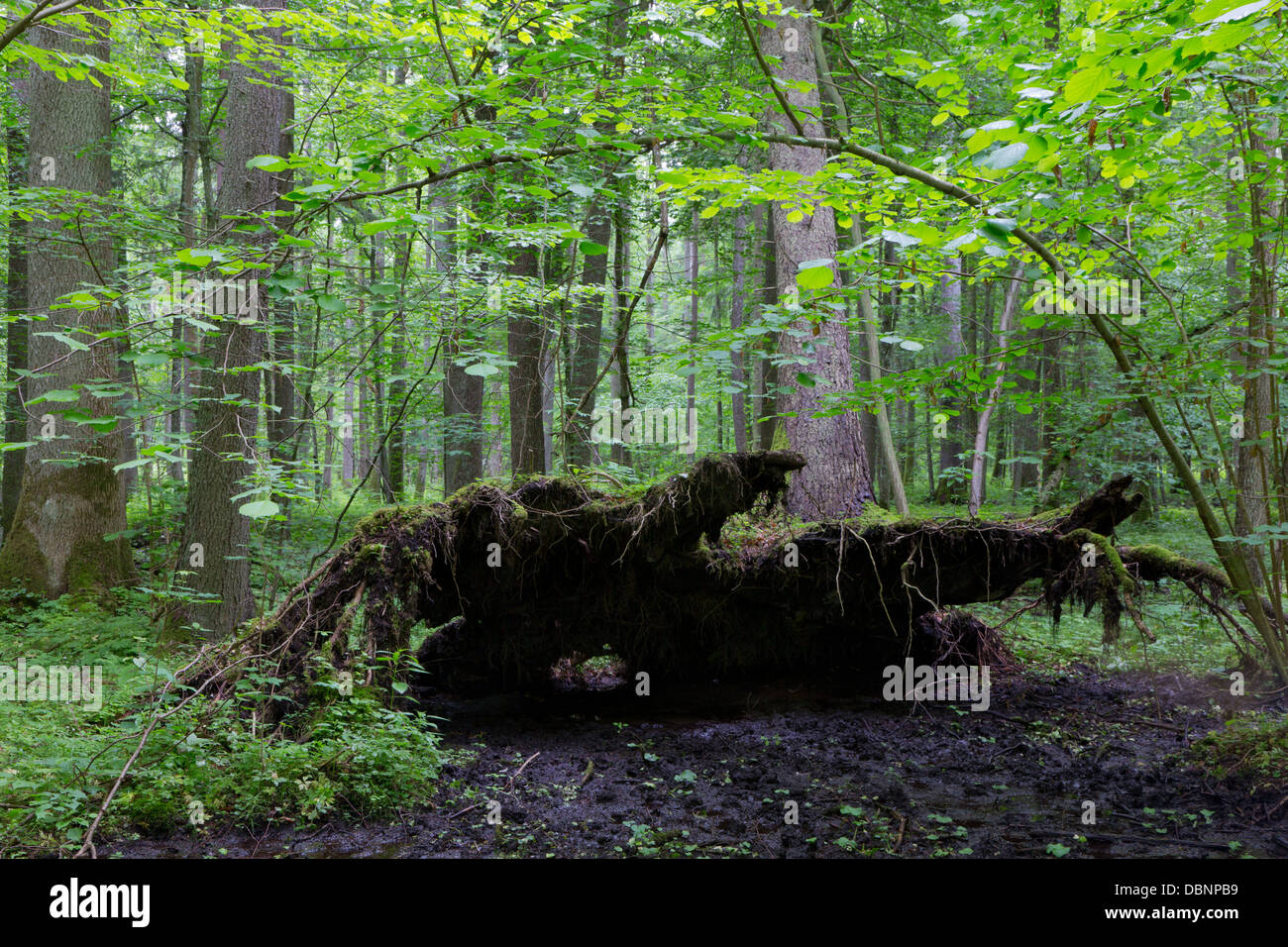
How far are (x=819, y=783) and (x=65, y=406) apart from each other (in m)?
8.98

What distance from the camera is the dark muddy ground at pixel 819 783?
4320mm

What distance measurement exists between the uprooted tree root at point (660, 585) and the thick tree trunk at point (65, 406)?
16.0 feet

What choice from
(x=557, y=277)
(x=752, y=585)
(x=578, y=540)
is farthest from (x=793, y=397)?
(x=557, y=277)

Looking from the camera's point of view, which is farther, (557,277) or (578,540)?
(557,277)

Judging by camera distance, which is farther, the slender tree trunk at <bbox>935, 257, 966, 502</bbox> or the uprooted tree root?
the slender tree trunk at <bbox>935, 257, 966, 502</bbox>

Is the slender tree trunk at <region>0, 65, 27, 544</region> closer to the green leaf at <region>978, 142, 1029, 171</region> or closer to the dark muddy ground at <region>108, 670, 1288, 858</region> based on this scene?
the dark muddy ground at <region>108, 670, 1288, 858</region>

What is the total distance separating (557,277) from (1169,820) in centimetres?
857

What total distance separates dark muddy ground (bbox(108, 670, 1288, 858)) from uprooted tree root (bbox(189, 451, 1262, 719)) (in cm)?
55

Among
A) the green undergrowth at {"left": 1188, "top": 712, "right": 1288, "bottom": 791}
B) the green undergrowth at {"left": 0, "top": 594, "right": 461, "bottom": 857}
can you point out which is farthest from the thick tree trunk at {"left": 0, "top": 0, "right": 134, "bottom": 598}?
the green undergrowth at {"left": 1188, "top": 712, "right": 1288, "bottom": 791}

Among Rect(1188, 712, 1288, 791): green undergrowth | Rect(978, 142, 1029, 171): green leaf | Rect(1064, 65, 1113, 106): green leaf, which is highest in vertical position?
Rect(1064, 65, 1113, 106): green leaf

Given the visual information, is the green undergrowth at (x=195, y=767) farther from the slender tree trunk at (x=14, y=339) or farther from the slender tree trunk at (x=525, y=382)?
the slender tree trunk at (x=14, y=339)

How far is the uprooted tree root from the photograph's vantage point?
5551mm
